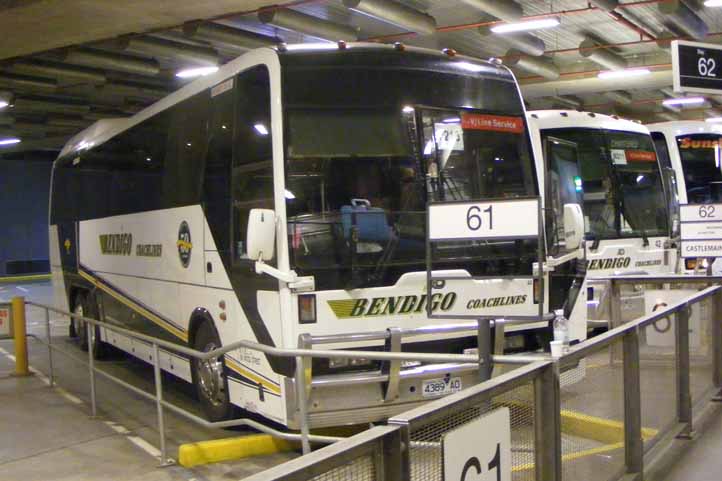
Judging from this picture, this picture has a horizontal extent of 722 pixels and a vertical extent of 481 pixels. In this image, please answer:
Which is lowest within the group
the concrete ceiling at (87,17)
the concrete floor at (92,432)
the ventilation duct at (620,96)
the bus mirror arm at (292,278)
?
the concrete floor at (92,432)

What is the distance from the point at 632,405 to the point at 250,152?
12.3 feet

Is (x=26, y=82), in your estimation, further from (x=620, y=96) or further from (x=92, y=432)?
(x=620, y=96)

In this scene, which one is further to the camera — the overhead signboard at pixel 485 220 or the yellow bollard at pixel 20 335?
the yellow bollard at pixel 20 335

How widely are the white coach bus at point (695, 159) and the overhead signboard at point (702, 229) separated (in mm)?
5708

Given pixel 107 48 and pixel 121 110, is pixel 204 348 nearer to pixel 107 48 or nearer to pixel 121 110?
pixel 107 48

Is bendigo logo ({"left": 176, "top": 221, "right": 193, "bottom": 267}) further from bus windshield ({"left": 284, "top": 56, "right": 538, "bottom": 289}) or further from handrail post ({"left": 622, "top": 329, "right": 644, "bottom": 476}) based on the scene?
handrail post ({"left": 622, "top": 329, "right": 644, "bottom": 476})

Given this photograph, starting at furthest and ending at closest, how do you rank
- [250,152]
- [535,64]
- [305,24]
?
[535,64], [305,24], [250,152]

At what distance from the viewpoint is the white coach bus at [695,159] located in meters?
16.0

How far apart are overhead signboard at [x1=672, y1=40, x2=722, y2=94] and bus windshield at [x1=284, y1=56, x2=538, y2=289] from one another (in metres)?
3.62

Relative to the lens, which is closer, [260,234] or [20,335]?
[260,234]

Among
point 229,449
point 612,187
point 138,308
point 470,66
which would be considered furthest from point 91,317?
point 612,187

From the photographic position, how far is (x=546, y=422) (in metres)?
4.07

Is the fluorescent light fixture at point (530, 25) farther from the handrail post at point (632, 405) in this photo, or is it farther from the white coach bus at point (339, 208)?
the handrail post at point (632, 405)

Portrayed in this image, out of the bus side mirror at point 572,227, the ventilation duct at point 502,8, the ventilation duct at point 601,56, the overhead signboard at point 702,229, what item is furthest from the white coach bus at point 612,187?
the ventilation duct at point 601,56
